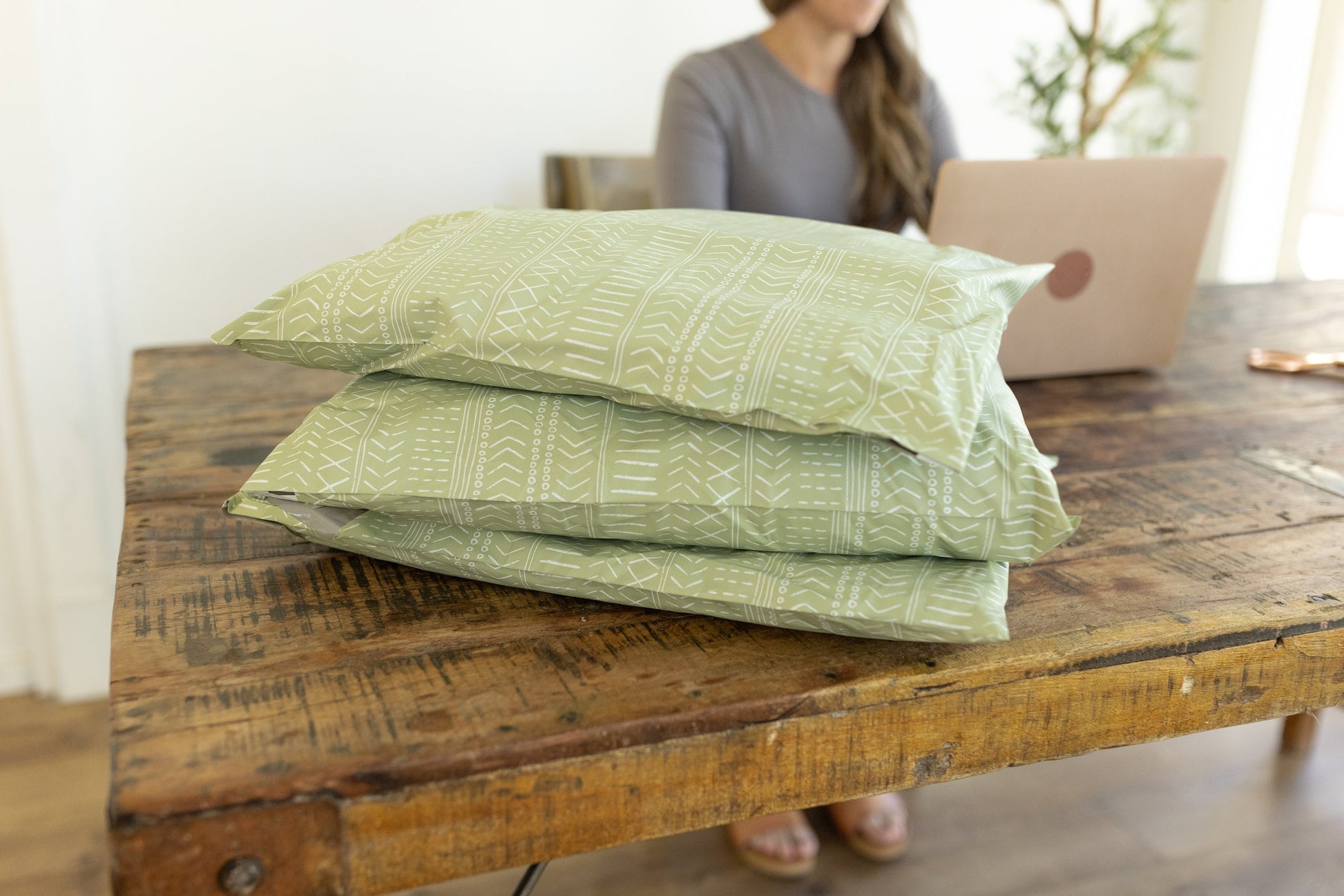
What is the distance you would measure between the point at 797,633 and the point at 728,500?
0.28 ft

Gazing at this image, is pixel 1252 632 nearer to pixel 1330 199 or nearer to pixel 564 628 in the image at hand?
pixel 564 628

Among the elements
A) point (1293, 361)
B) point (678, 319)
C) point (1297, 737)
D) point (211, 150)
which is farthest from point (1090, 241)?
point (211, 150)

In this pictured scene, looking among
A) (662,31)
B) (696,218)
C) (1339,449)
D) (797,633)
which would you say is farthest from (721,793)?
(662,31)

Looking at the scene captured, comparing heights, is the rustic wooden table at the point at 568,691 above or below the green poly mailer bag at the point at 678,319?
below

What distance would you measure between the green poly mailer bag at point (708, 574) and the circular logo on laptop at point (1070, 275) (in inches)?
20.9

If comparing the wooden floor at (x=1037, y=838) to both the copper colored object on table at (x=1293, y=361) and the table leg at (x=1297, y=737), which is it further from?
the copper colored object on table at (x=1293, y=361)

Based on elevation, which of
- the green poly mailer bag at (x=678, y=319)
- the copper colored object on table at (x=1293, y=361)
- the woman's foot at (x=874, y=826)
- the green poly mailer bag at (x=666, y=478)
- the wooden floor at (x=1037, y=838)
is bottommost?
the wooden floor at (x=1037, y=838)

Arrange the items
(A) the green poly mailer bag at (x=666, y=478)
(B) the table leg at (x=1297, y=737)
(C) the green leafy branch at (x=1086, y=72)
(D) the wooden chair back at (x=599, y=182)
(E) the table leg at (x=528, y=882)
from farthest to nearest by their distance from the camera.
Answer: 1. (D) the wooden chair back at (x=599, y=182)
2. (C) the green leafy branch at (x=1086, y=72)
3. (B) the table leg at (x=1297, y=737)
4. (E) the table leg at (x=528, y=882)
5. (A) the green poly mailer bag at (x=666, y=478)

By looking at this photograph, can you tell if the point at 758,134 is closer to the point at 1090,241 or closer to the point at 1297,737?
the point at 1090,241

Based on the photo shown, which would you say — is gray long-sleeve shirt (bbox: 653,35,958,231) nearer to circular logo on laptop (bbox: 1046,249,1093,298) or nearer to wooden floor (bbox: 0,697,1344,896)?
circular logo on laptop (bbox: 1046,249,1093,298)

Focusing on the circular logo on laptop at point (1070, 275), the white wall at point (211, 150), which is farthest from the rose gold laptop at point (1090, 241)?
the white wall at point (211, 150)

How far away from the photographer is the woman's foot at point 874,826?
1233 millimetres

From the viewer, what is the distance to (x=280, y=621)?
21.5 inches

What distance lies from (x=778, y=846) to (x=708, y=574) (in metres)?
0.79
